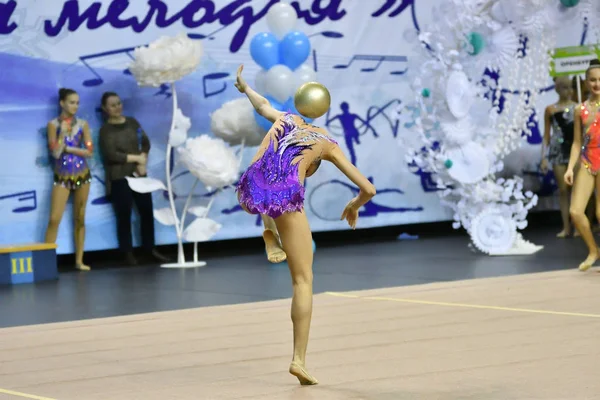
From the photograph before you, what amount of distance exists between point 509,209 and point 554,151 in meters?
2.52

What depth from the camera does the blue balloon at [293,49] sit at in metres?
10.6

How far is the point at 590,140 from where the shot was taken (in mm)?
8938

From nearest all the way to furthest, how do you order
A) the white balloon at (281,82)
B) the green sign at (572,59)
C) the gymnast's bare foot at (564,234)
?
the white balloon at (281,82), the gymnast's bare foot at (564,234), the green sign at (572,59)

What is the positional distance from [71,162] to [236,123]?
71.2 inches

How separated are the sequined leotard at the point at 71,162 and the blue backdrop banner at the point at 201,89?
236mm

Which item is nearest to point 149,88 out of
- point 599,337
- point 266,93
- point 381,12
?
point 266,93

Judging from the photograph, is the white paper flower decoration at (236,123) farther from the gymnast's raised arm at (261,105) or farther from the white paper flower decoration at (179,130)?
the gymnast's raised arm at (261,105)

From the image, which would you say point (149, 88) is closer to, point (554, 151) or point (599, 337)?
point (554, 151)

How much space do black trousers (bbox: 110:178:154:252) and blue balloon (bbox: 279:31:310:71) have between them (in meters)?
2.26

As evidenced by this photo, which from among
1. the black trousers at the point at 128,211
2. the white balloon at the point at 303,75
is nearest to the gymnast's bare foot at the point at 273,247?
the white balloon at the point at 303,75

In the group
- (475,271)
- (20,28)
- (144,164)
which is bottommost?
(475,271)

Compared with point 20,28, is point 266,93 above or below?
below

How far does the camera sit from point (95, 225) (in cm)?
1156

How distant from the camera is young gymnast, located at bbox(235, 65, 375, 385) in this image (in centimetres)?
470
